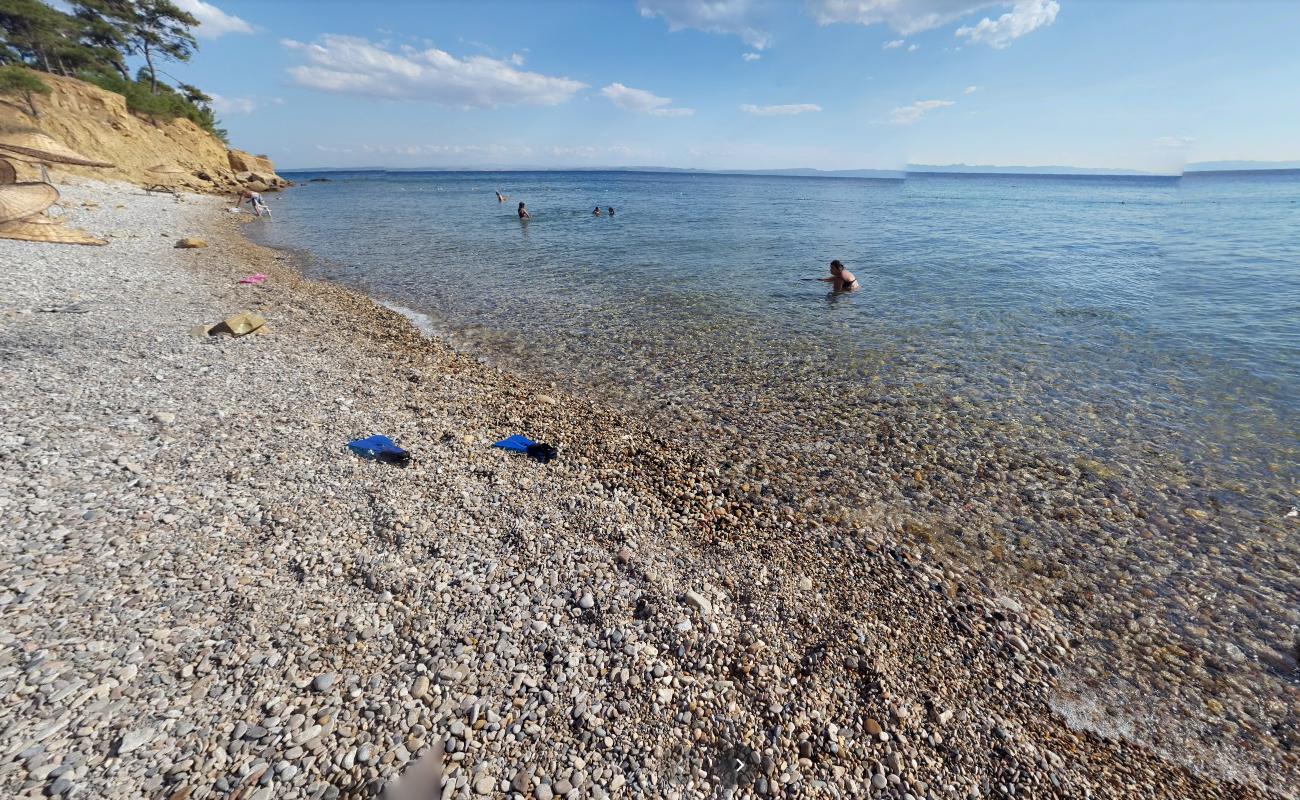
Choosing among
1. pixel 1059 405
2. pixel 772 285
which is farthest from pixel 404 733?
pixel 772 285

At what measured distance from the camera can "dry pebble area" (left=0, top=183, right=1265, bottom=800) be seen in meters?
3.38

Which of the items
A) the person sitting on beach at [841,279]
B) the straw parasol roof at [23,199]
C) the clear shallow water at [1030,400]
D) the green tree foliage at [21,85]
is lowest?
the clear shallow water at [1030,400]

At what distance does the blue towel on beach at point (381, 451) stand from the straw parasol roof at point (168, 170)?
54614mm

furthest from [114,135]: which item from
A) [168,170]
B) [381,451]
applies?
[381,451]

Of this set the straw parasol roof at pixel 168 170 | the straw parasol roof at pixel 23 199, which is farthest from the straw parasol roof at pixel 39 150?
the straw parasol roof at pixel 168 170

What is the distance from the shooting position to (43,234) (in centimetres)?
1711

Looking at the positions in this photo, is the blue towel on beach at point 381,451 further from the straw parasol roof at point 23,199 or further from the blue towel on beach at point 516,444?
the straw parasol roof at point 23,199

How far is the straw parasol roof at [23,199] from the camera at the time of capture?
1666cm

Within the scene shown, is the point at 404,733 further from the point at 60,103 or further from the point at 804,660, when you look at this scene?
the point at 60,103

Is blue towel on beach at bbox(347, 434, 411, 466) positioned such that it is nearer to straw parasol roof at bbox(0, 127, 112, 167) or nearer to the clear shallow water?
the clear shallow water

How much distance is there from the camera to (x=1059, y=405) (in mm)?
9711

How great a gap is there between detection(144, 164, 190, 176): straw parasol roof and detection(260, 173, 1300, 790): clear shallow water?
113ft

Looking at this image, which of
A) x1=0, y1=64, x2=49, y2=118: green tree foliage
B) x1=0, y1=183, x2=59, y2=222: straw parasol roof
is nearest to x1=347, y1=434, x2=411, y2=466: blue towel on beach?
x1=0, y1=183, x2=59, y2=222: straw parasol roof

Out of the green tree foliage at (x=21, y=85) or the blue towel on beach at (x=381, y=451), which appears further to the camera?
the green tree foliage at (x=21, y=85)
